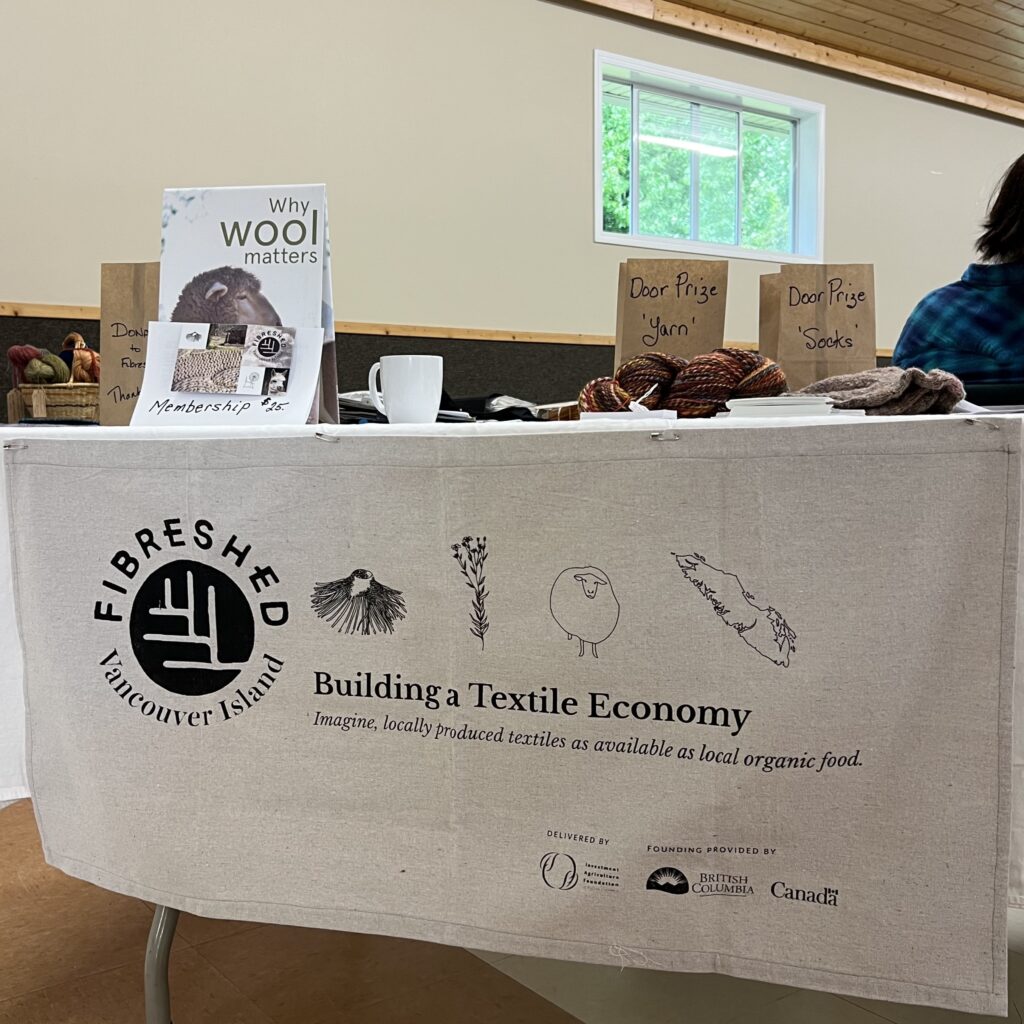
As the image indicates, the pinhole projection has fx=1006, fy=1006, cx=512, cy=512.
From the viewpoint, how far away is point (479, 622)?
→ 2.51 ft

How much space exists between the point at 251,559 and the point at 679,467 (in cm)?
36

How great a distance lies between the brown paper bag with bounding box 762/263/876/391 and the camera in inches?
53.7

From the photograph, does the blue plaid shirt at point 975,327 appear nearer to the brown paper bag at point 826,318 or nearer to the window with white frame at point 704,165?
the brown paper bag at point 826,318

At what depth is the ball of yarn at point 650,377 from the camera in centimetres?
100

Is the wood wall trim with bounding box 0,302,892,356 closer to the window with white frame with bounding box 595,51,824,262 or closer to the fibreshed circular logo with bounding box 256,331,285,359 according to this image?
the window with white frame with bounding box 595,51,824,262

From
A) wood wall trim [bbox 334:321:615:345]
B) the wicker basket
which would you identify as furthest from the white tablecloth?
wood wall trim [bbox 334:321:615:345]

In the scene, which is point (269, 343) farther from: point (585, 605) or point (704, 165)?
point (704, 165)

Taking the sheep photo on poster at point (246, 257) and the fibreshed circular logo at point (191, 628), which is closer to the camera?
the fibreshed circular logo at point (191, 628)

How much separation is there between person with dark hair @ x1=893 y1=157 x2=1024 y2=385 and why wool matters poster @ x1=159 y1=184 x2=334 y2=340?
3.03 ft

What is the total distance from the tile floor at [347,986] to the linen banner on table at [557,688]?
1.75 ft

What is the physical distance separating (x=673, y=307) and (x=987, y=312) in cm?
50

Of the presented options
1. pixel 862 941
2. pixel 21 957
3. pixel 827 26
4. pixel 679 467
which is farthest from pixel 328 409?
pixel 827 26

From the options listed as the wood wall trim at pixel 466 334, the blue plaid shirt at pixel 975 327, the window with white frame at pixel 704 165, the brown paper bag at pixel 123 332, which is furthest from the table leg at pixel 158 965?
the window with white frame at pixel 704 165

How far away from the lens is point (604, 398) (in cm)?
98
